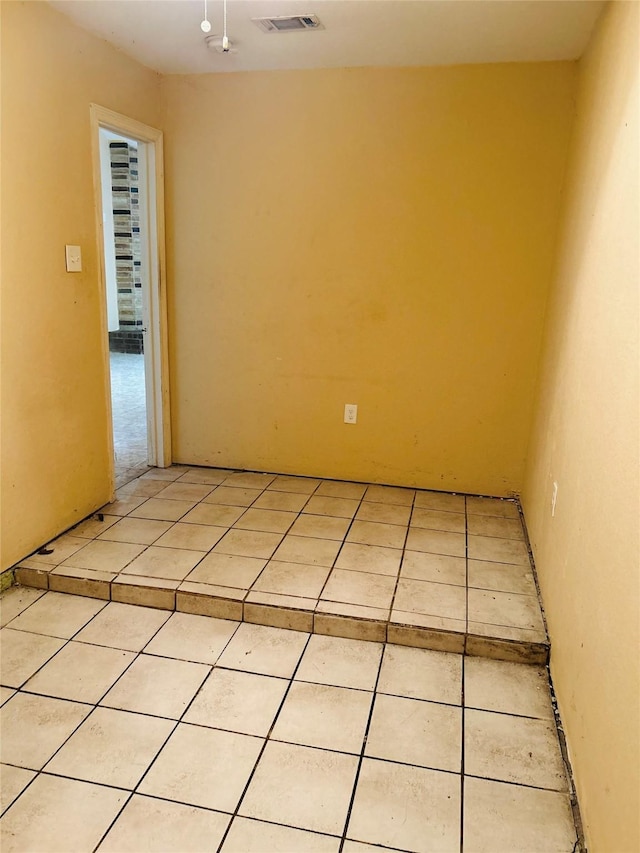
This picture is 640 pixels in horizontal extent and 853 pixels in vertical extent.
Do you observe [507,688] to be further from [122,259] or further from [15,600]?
[122,259]

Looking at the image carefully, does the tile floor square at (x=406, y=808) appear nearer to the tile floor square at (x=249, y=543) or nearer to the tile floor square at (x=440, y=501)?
the tile floor square at (x=249, y=543)

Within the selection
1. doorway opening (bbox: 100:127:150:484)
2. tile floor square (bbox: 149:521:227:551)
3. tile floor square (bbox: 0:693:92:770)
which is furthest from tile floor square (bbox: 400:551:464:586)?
doorway opening (bbox: 100:127:150:484)

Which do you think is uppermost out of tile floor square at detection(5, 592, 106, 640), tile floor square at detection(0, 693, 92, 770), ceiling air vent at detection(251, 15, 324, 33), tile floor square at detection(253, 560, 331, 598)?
ceiling air vent at detection(251, 15, 324, 33)

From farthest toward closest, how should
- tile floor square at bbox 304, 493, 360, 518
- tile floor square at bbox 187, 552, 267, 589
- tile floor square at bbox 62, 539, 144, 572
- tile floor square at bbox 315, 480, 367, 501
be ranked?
tile floor square at bbox 315, 480, 367, 501
tile floor square at bbox 304, 493, 360, 518
tile floor square at bbox 62, 539, 144, 572
tile floor square at bbox 187, 552, 267, 589

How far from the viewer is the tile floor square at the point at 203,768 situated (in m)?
1.56

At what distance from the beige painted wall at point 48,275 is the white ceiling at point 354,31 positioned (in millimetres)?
197

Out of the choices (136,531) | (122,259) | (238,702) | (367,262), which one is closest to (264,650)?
(238,702)

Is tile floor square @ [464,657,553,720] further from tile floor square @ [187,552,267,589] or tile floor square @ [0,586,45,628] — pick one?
tile floor square @ [0,586,45,628]

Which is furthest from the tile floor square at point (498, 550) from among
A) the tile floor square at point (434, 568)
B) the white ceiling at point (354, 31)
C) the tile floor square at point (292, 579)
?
the white ceiling at point (354, 31)

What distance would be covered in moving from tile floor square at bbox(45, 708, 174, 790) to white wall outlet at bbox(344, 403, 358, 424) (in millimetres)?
2012

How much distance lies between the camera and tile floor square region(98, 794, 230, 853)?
56.1 inches

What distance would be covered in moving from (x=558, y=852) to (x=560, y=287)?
2115 millimetres

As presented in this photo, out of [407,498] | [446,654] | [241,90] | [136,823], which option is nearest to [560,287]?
[407,498]

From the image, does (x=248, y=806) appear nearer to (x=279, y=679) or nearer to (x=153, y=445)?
(x=279, y=679)
